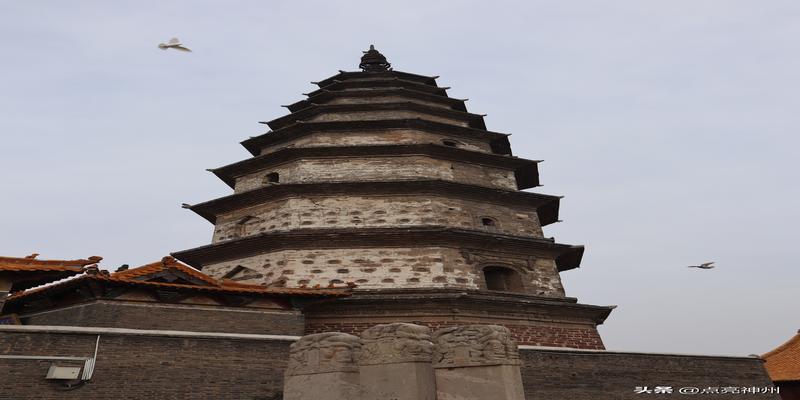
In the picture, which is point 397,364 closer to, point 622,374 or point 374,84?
point 622,374

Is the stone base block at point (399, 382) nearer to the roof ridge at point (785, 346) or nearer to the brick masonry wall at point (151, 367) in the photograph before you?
the brick masonry wall at point (151, 367)

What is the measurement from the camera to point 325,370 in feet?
16.8

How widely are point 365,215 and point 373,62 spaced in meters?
14.5

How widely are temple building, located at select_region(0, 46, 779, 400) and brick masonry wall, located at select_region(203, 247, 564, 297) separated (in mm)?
39

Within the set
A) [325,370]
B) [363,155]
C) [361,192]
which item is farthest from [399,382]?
[363,155]

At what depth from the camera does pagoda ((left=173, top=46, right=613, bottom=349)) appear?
12.5m

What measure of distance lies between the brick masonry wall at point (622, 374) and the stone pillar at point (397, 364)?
5664 millimetres

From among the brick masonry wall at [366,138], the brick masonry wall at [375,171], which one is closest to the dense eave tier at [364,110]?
the brick masonry wall at [366,138]

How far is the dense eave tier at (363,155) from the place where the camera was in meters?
16.2

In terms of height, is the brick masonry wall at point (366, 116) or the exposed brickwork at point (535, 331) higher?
the brick masonry wall at point (366, 116)

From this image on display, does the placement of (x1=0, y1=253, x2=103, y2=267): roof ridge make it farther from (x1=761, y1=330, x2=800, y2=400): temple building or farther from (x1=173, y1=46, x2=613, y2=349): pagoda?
(x1=761, y1=330, x2=800, y2=400): temple building

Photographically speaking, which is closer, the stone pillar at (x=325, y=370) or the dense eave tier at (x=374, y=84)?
the stone pillar at (x=325, y=370)

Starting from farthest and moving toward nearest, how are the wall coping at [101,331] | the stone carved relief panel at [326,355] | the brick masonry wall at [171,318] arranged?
1. the brick masonry wall at [171,318]
2. the wall coping at [101,331]
3. the stone carved relief panel at [326,355]

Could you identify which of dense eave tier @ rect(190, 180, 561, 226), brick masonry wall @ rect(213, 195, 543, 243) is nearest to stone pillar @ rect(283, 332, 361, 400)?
brick masonry wall @ rect(213, 195, 543, 243)
